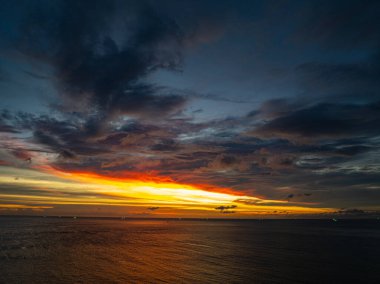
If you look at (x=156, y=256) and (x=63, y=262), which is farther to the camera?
(x=156, y=256)

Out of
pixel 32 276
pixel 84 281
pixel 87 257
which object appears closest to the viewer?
pixel 84 281

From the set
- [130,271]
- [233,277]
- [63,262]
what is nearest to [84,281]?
[130,271]

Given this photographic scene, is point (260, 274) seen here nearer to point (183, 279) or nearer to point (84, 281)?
point (183, 279)

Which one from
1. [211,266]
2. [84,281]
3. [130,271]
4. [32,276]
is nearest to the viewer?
[84,281]

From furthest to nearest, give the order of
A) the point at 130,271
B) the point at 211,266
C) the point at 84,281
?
the point at 211,266
the point at 130,271
the point at 84,281

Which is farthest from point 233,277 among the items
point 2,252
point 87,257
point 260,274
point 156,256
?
point 2,252

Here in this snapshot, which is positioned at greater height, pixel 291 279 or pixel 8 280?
pixel 291 279

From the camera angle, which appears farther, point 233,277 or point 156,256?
point 156,256

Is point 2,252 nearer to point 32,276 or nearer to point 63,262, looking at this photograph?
point 63,262

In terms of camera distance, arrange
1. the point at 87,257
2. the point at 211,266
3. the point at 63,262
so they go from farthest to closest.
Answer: the point at 87,257, the point at 63,262, the point at 211,266
